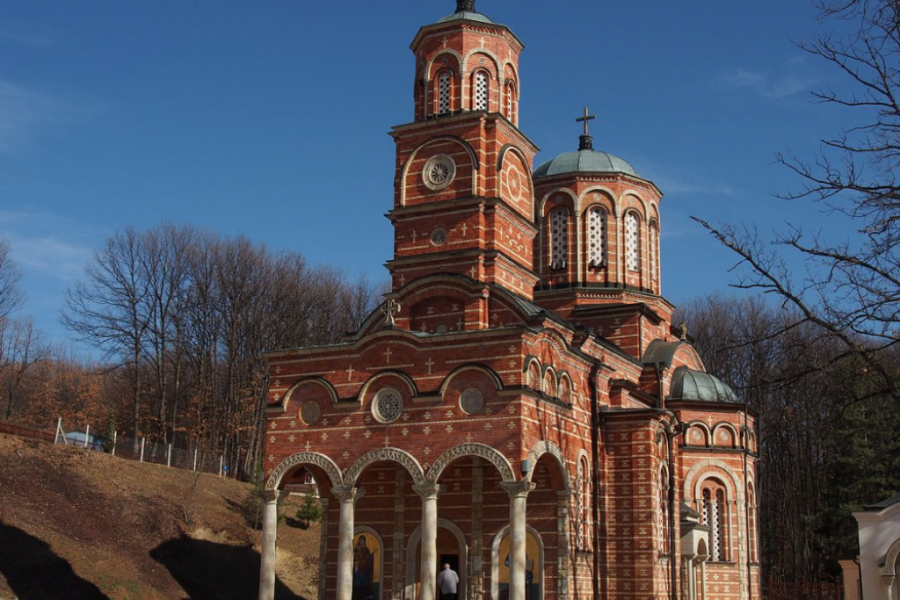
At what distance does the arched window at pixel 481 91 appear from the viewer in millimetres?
28016

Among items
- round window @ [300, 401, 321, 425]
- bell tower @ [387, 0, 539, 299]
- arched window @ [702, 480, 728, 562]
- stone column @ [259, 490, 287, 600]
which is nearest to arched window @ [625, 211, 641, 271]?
bell tower @ [387, 0, 539, 299]

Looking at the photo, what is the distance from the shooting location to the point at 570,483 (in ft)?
80.6

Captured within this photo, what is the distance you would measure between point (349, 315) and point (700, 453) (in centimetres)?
2685

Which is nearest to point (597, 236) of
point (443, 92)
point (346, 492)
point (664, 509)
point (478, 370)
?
point (443, 92)

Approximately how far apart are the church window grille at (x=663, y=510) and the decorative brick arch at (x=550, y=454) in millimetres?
3738

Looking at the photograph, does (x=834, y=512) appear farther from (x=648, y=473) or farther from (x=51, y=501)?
(x=51, y=501)

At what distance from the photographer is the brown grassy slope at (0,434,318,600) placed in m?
26.4

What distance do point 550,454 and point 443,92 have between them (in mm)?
10675

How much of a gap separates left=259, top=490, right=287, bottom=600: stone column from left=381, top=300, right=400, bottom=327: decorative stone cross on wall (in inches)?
196

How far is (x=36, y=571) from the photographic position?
84.4ft

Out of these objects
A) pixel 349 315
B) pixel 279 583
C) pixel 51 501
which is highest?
pixel 349 315

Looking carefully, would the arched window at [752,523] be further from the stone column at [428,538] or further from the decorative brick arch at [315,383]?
the decorative brick arch at [315,383]

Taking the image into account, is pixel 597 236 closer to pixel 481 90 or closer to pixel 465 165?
pixel 481 90

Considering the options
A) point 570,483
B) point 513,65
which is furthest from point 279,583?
point 513,65
